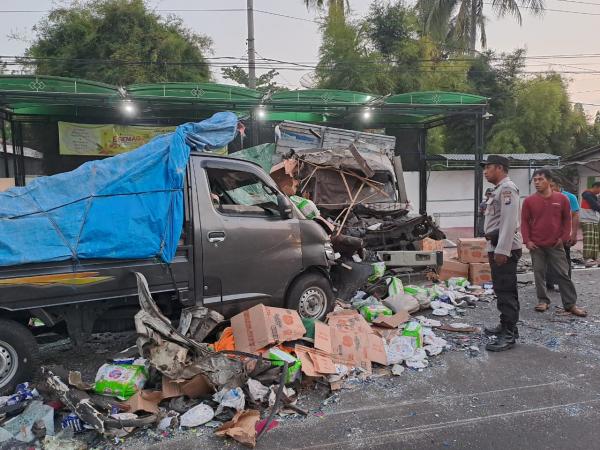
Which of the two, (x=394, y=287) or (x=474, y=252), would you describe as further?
(x=474, y=252)

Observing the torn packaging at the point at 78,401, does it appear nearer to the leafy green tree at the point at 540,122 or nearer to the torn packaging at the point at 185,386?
the torn packaging at the point at 185,386

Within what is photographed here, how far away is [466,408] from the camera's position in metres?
3.65

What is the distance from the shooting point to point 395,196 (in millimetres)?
8961

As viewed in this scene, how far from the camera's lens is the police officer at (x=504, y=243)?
4730 mm

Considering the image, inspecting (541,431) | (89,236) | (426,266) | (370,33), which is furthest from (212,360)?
(370,33)

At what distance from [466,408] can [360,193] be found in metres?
5.48

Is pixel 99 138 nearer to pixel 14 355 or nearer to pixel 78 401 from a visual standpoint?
pixel 14 355

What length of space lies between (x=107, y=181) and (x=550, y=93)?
915 inches

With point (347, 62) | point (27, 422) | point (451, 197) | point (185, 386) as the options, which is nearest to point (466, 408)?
point (185, 386)

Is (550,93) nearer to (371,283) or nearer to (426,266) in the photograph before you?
(426,266)

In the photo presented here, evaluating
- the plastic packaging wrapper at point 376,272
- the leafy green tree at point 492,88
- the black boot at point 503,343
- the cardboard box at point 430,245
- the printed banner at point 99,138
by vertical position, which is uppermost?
the leafy green tree at point 492,88

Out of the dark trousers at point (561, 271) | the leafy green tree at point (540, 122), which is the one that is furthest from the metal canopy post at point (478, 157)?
the leafy green tree at point (540, 122)

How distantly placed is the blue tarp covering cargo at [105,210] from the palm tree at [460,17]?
2303cm

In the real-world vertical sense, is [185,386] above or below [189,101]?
below
